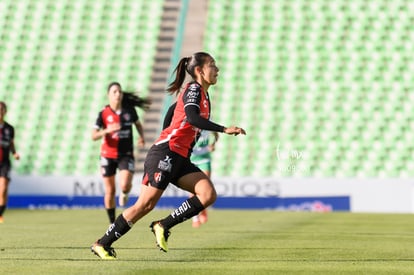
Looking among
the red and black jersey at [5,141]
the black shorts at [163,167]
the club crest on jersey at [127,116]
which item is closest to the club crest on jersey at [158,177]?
the black shorts at [163,167]

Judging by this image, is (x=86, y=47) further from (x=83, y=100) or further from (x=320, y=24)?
(x=320, y=24)

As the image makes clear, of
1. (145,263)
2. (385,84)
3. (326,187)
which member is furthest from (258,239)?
(385,84)

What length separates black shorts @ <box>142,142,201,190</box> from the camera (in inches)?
319

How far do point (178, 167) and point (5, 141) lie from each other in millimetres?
9249

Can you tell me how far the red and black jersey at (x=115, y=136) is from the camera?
1423 cm

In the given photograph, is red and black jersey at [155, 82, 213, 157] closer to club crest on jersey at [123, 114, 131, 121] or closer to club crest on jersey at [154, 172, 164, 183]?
club crest on jersey at [154, 172, 164, 183]

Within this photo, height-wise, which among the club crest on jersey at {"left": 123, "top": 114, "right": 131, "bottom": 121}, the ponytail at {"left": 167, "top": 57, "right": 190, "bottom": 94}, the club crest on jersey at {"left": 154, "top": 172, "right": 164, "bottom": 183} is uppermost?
the ponytail at {"left": 167, "top": 57, "right": 190, "bottom": 94}

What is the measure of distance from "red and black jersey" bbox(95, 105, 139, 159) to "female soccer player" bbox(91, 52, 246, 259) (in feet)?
19.4

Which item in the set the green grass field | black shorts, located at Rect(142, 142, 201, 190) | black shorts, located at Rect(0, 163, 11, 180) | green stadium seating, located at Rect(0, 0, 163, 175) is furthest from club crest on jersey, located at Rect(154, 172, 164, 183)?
green stadium seating, located at Rect(0, 0, 163, 175)

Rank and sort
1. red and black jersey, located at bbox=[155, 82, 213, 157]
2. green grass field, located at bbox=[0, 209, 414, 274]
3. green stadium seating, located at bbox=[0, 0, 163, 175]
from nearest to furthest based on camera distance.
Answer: green grass field, located at bbox=[0, 209, 414, 274] → red and black jersey, located at bbox=[155, 82, 213, 157] → green stadium seating, located at bbox=[0, 0, 163, 175]

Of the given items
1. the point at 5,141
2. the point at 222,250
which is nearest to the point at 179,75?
the point at 222,250

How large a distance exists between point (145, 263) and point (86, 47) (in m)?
22.2

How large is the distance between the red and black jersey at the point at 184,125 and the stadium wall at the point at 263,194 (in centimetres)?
1472

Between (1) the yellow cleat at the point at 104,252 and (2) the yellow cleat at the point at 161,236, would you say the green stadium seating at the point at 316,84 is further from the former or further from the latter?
(1) the yellow cleat at the point at 104,252
